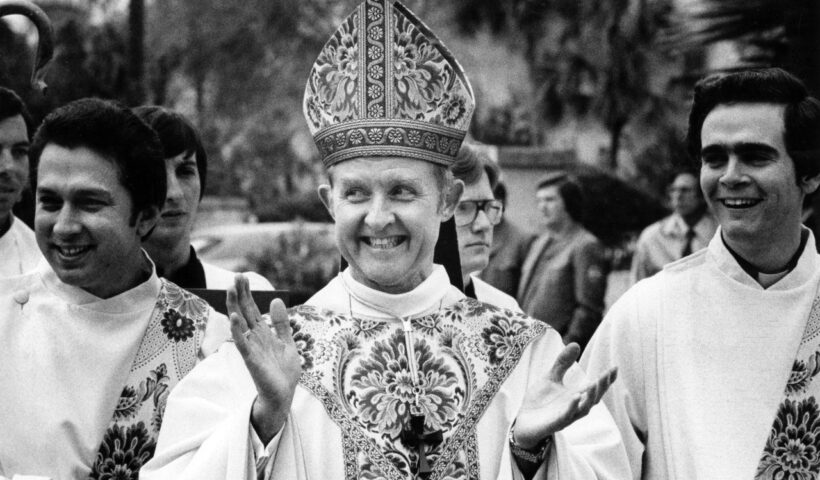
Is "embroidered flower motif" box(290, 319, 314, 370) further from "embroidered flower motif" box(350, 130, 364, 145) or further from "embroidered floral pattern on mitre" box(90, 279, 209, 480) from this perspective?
"embroidered flower motif" box(350, 130, 364, 145)

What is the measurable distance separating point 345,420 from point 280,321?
409mm

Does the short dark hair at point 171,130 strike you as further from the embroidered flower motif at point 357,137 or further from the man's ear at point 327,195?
the embroidered flower motif at point 357,137

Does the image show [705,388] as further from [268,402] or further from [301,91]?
[301,91]

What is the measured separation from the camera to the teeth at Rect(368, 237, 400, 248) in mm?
4070

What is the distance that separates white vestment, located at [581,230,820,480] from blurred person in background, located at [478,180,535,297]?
391 cm

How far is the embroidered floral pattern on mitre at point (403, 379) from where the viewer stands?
4008 mm

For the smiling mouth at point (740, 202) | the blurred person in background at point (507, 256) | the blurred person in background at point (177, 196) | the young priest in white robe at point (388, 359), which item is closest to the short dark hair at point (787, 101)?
the smiling mouth at point (740, 202)

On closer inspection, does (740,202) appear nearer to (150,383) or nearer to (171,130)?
(150,383)

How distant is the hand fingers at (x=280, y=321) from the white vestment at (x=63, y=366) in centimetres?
72

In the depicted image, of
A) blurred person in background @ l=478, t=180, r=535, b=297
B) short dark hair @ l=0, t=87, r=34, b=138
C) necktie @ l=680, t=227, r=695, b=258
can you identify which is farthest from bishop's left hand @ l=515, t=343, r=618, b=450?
necktie @ l=680, t=227, r=695, b=258

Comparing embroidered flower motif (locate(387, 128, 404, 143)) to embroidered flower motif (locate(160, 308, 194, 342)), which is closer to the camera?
embroidered flower motif (locate(387, 128, 404, 143))

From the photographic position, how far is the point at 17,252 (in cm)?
576

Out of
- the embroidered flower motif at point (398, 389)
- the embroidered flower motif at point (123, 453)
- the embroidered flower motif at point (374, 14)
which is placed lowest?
the embroidered flower motif at point (123, 453)

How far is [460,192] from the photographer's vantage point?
4355 mm
